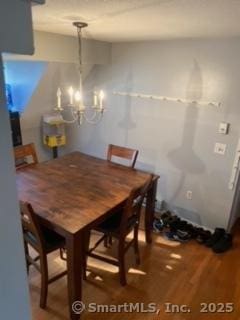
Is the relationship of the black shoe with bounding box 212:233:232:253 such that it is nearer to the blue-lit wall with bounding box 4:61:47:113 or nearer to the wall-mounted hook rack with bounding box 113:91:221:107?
the wall-mounted hook rack with bounding box 113:91:221:107

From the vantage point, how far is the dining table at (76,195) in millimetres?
1811

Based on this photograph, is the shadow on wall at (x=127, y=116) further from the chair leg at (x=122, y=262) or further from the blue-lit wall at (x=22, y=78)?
the chair leg at (x=122, y=262)

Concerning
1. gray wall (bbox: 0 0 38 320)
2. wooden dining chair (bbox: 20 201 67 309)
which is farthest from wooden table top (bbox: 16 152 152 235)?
gray wall (bbox: 0 0 38 320)

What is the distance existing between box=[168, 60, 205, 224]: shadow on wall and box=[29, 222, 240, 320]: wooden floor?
2.26ft

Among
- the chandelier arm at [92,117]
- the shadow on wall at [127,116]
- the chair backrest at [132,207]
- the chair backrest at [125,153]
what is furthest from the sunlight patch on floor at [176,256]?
the chandelier arm at [92,117]

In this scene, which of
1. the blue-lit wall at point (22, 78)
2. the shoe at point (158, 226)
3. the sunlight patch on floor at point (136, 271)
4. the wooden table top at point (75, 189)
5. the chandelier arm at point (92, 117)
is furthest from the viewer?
the chandelier arm at point (92, 117)

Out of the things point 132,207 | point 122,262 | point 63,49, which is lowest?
point 122,262

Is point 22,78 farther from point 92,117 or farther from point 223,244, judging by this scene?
point 223,244

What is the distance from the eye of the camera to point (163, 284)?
2.31 meters

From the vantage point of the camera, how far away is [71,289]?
1.88 m

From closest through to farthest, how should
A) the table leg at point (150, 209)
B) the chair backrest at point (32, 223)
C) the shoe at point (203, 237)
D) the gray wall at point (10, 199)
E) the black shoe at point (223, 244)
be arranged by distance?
the gray wall at point (10, 199), the chair backrest at point (32, 223), the table leg at point (150, 209), the black shoe at point (223, 244), the shoe at point (203, 237)

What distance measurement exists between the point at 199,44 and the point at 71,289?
268 centimetres

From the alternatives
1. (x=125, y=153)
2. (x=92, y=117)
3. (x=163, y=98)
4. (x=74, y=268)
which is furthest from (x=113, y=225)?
(x=92, y=117)

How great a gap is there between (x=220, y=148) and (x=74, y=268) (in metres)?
2.00
